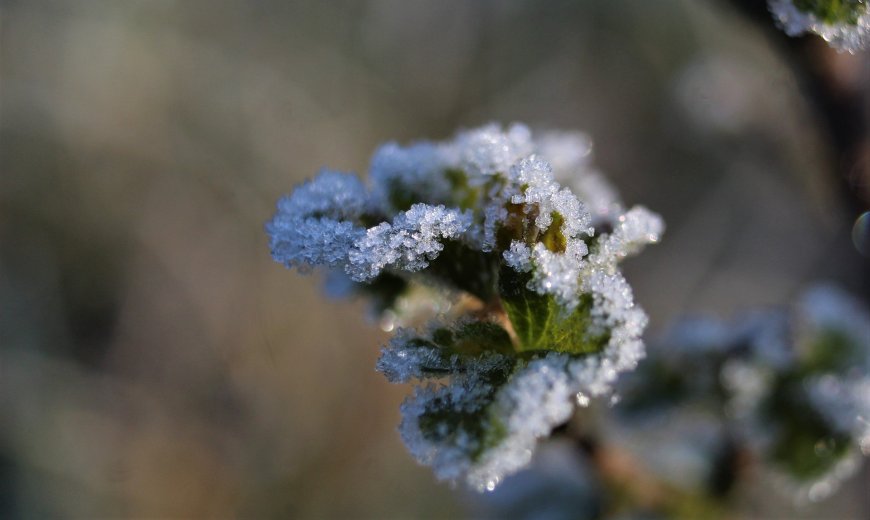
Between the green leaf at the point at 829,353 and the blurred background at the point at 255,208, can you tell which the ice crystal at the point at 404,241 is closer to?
the green leaf at the point at 829,353

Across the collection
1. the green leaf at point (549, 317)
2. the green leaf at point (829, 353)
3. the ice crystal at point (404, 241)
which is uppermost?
the green leaf at point (829, 353)

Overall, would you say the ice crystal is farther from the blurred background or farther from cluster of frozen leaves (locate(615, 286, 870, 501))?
the blurred background

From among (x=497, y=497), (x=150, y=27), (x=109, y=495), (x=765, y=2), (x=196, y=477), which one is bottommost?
(x=109, y=495)

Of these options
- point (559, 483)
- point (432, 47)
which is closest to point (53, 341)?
point (432, 47)

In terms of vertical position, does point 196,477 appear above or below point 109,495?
above

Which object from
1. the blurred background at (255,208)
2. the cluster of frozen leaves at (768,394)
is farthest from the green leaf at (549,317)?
the blurred background at (255,208)

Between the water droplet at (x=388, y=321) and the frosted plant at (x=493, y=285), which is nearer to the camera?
the frosted plant at (x=493, y=285)

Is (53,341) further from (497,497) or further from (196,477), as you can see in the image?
(497,497)

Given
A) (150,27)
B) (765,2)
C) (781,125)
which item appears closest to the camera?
(765,2)
